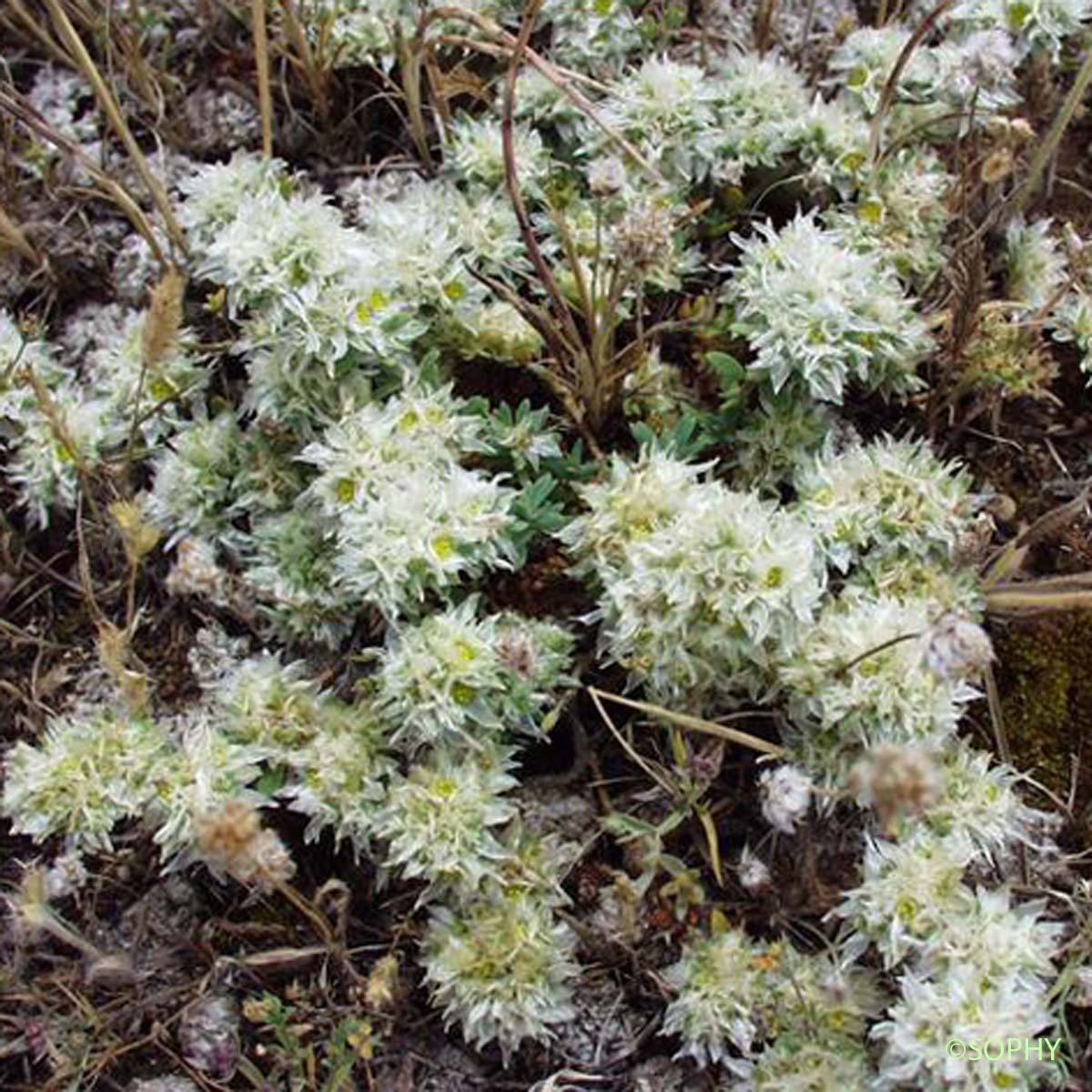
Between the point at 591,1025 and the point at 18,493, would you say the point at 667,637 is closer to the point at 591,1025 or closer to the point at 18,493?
the point at 591,1025

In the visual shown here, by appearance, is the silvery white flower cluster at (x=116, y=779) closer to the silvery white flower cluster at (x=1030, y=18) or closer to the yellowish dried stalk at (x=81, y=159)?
the yellowish dried stalk at (x=81, y=159)

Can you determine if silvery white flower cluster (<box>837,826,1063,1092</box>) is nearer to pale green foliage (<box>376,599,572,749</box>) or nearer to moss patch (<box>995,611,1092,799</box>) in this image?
moss patch (<box>995,611,1092,799</box>)

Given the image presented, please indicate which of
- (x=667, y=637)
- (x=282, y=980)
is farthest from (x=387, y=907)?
(x=667, y=637)

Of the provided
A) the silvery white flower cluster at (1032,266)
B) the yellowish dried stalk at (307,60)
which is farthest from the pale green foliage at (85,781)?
the silvery white flower cluster at (1032,266)

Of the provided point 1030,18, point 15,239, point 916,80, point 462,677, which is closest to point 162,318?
point 462,677

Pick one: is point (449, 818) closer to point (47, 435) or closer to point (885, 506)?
point (885, 506)

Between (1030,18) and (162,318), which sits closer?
(162,318)

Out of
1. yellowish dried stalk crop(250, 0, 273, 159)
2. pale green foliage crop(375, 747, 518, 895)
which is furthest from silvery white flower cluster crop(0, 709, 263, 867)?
yellowish dried stalk crop(250, 0, 273, 159)
